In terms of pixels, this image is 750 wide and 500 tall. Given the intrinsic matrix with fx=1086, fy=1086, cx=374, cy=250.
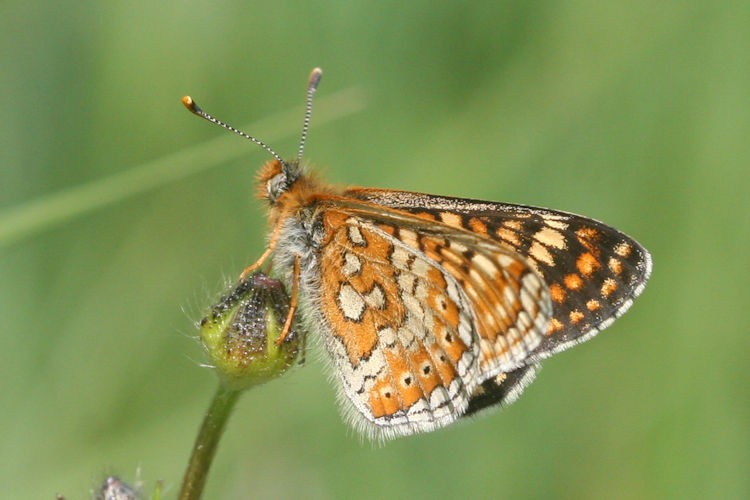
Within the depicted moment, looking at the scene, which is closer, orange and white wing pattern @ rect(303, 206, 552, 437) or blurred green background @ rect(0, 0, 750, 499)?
orange and white wing pattern @ rect(303, 206, 552, 437)

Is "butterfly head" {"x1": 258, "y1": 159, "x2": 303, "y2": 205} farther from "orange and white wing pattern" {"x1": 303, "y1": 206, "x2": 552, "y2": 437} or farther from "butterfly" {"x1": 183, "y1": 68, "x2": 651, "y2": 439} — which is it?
"orange and white wing pattern" {"x1": 303, "y1": 206, "x2": 552, "y2": 437}

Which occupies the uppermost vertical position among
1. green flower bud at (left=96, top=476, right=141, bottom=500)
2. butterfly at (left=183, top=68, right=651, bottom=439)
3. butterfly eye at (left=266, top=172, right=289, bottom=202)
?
butterfly eye at (left=266, top=172, right=289, bottom=202)

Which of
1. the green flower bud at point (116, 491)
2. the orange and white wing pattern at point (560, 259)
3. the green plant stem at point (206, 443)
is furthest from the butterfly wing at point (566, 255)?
the green flower bud at point (116, 491)

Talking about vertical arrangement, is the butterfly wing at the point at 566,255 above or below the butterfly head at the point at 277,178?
below

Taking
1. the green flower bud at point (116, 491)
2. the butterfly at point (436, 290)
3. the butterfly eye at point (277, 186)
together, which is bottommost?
the green flower bud at point (116, 491)

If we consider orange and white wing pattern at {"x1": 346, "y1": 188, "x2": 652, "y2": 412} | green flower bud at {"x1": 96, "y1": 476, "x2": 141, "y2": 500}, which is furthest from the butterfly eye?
green flower bud at {"x1": 96, "y1": 476, "x2": 141, "y2": 500}

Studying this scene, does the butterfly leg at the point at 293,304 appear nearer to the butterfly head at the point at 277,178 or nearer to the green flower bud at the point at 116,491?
the butterfly head at the point at 277,178
